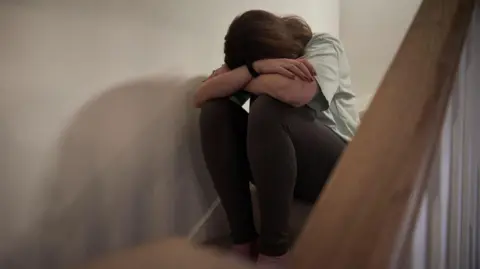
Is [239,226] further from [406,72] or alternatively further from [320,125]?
[406,72]

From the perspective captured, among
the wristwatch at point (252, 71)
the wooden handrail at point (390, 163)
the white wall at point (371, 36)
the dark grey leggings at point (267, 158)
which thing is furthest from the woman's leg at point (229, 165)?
the white wall at point (371, 36)

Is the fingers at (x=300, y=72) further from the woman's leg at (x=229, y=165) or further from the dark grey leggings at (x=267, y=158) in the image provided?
the woman's leg at (x=229, y=165)

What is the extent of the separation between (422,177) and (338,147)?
840 millimetres

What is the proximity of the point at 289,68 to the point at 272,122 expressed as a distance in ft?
0.56

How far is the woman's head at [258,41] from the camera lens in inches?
57.2

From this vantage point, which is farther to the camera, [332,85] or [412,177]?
[332,85]

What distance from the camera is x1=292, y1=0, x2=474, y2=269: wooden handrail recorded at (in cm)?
50

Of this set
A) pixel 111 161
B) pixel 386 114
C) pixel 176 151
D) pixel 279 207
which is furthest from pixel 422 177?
pixel 176 151

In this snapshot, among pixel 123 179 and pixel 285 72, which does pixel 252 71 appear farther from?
Answer: pixel 123 179

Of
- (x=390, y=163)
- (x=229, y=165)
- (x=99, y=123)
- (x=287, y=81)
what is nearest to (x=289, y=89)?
(x=287, y=81)

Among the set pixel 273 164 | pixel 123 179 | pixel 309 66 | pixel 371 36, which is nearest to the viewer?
pixel 273 164

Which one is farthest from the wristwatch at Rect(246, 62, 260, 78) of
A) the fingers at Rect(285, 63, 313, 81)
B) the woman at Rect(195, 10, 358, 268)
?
the fingers at Rect(285, 63, 313, 81)

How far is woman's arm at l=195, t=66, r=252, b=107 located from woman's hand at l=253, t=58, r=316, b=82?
50mm

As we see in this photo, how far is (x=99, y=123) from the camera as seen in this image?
142 centimetres
